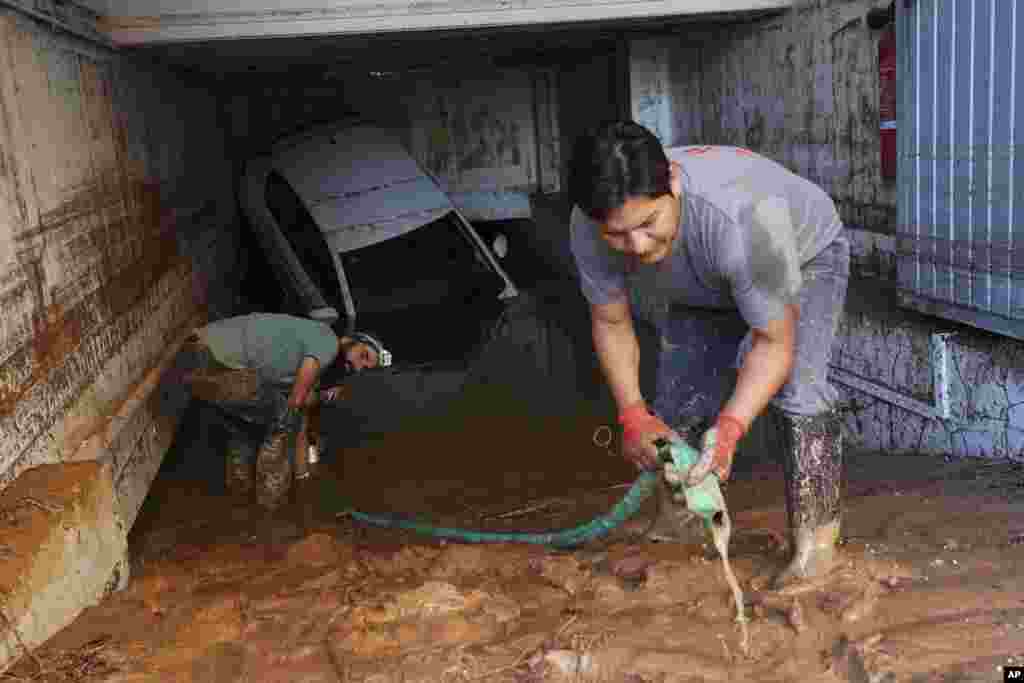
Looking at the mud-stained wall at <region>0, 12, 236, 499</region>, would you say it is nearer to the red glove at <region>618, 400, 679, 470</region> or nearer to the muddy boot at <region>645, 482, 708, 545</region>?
the red glove at <region>618, 400, 679, 470</region>

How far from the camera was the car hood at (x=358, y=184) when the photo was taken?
13219 mm

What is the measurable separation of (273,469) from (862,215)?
4218 millimetres

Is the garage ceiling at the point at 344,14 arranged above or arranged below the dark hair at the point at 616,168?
above

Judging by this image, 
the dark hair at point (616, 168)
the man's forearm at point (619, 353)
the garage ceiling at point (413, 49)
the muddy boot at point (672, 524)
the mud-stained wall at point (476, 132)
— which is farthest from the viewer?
the mud-stained wall at point (476, 132)

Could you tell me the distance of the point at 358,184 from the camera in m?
13.8

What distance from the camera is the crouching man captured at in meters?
6.63

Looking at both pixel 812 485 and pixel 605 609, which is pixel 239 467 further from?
pixel 812 485

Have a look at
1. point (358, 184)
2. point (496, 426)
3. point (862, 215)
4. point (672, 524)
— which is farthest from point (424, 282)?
point (672, 524)

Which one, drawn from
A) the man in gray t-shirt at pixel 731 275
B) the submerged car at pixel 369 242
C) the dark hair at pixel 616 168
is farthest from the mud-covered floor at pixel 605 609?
the submerged car at pixel 369 242

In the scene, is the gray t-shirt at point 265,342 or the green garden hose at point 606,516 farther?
the gray t-shirt at point 265,342

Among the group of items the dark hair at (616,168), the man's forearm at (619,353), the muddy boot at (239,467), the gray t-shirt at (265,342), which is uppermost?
the dark hair at (616,168)

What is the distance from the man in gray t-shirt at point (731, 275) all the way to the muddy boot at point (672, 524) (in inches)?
24.3

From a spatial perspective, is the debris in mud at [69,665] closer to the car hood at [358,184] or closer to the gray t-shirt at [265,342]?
the gray t-shirt at [265,342]

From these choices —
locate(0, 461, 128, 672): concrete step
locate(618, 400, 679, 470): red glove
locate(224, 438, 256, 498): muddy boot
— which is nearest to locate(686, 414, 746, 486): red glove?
locate(618, 400, 679, 470): red glove
